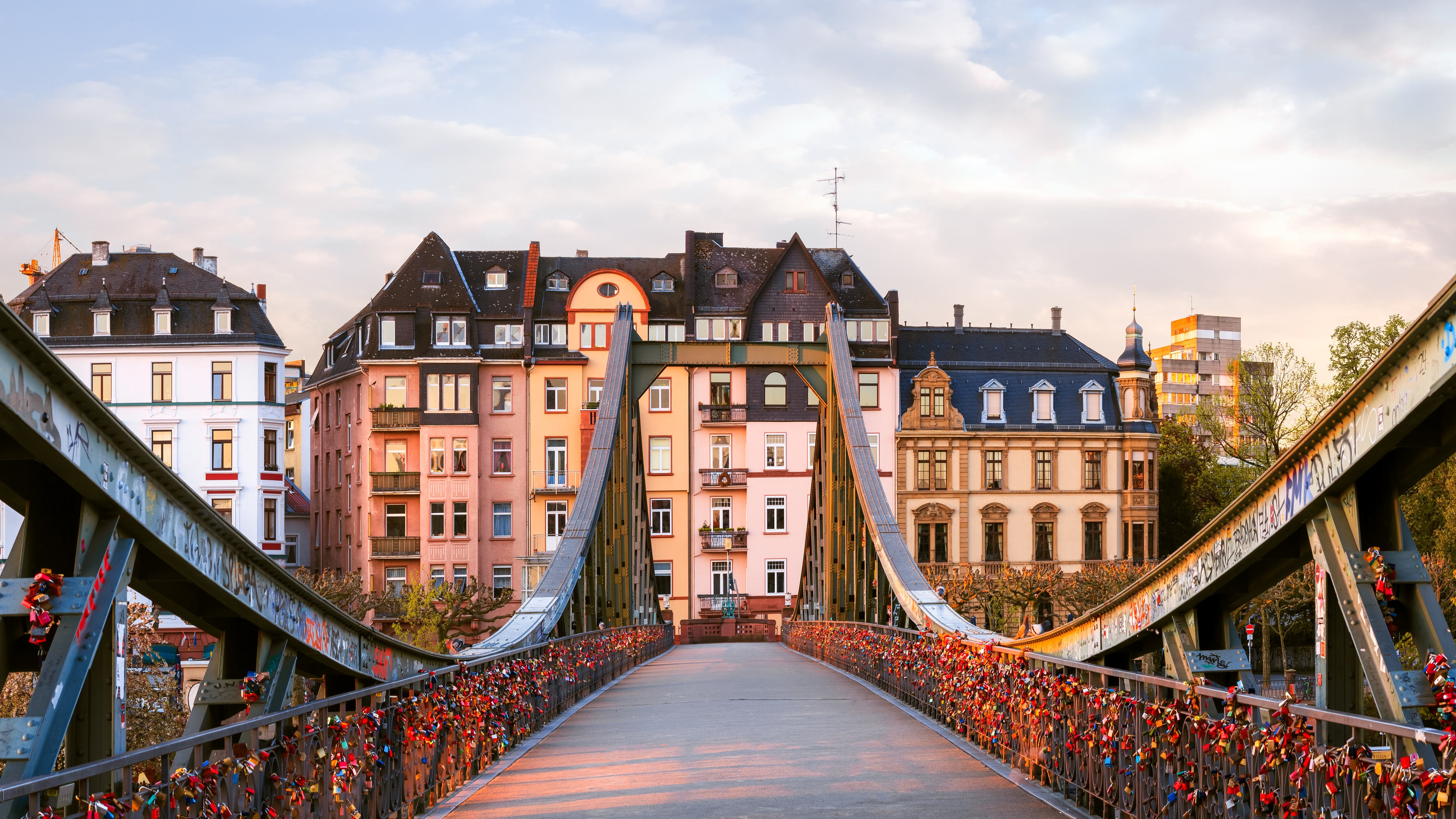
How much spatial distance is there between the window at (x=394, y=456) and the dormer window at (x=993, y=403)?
20602mm

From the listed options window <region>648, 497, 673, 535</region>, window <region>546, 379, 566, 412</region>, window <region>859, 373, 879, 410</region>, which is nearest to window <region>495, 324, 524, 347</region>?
window <region>546, 379, 566, 412</region>

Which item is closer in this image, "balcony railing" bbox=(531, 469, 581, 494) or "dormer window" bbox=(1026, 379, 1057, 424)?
"balcony railing" bbox=(531, 469, 581, 494)

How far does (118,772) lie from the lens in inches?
208

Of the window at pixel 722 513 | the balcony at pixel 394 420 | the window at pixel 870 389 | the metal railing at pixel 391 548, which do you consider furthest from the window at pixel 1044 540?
the balcony at pixel 394 420

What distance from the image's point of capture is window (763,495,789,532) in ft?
175

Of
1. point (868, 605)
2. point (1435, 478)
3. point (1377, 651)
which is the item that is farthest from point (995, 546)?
point (1377, 651)

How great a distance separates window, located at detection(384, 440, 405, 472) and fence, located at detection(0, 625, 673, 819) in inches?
1532

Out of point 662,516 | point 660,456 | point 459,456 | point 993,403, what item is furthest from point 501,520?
point 993,403

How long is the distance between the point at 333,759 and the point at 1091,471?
4984cm

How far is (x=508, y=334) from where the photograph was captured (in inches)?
2078

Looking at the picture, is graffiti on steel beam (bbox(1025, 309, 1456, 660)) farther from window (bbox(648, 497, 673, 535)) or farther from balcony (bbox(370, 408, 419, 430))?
balcony (bbox(370, 408, 419, 430))

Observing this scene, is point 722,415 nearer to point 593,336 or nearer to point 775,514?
point 775,514

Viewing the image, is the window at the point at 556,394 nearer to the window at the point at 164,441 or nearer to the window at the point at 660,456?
the window at the point at 660,456

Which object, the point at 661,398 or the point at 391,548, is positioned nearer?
the point at 391,548
